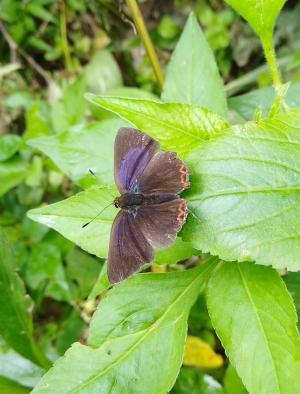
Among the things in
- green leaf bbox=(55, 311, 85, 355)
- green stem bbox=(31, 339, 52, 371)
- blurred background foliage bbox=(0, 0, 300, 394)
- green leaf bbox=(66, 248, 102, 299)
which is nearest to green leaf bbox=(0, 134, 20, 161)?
blurred background foliage bbox=(0, 0, 300, 394)

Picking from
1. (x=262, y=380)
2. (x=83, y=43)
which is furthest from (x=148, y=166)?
(x=83, y=43)

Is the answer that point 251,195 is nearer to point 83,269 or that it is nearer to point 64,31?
point 83,269

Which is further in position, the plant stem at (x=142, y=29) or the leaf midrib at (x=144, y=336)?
the plant stem at (x=142, y=29)

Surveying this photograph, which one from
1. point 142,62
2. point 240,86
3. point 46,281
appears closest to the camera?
point 46,281

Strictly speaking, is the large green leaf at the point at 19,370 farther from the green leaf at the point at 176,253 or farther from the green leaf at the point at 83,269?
the green leaf at the point at 176,253

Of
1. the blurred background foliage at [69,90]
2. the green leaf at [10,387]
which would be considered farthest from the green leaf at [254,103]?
the green leaf at [10,387]

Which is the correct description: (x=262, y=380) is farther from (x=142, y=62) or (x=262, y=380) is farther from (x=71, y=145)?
(x=142, y=62)
